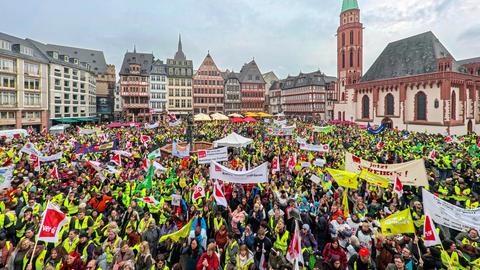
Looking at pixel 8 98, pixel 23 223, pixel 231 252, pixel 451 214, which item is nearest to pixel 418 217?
pixel 451 214

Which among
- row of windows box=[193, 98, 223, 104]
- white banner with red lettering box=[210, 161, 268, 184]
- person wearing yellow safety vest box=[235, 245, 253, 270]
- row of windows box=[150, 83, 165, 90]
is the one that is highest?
row of windows box=[150, 83, 165, 90]

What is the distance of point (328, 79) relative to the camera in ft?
289

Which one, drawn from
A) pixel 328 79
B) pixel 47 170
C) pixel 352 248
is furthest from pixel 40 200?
pixel 328 79

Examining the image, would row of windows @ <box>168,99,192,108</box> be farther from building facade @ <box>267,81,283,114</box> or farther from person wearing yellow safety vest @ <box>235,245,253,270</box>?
person wearing yellow safety vest @ <box>235,245,253,270</box>

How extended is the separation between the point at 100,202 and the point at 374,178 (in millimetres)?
9917

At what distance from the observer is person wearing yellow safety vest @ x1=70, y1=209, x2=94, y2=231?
24.7 ft

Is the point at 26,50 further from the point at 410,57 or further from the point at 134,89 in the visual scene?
the point at 410,57

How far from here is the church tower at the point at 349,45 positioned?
63.8m

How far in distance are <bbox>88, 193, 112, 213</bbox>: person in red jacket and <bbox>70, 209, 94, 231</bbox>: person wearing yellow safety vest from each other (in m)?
1.50

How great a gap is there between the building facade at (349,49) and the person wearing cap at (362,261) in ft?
197

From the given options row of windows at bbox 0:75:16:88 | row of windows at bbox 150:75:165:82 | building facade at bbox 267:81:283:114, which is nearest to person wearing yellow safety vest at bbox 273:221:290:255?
row of windows at bbox 0:75:16:88

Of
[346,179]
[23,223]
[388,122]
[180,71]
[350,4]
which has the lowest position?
[23,223]

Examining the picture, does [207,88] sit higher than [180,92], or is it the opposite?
[207,88]

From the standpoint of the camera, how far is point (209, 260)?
6312mm
